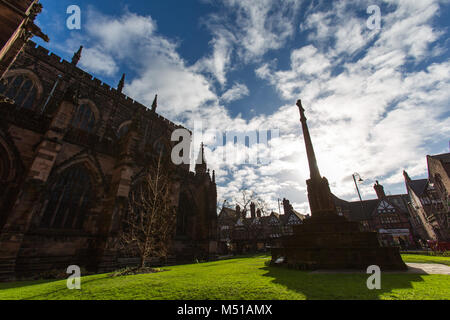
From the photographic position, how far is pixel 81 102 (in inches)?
701

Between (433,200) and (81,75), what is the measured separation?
2299 inches

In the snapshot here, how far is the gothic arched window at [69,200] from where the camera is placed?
12.2 metres

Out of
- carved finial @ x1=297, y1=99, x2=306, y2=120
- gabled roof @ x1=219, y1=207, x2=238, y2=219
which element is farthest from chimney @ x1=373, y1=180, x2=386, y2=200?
carved finial @ x1=297, y1=99, x2=306, y2=120

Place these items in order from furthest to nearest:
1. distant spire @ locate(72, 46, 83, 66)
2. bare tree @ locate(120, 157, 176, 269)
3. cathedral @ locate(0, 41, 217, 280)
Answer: distant spire @ locate(72, 46, 83, 66) < bare tree @ locate(120, 157, 176, 269) < cathedral @ locate(0, 41, 217, 280)

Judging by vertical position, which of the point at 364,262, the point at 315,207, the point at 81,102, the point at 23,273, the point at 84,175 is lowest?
the point at 23,273

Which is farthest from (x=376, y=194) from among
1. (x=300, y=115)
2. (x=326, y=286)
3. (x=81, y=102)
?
(x=81, y=102)

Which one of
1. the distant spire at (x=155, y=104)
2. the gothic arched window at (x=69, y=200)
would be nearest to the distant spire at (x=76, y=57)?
the distant spire at (x=155, y=104)

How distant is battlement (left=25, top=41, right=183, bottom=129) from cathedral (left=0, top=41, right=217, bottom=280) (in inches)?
3.4

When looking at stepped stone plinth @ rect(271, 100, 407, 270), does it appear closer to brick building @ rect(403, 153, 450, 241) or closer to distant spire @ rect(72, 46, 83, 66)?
distant spire @ rect(72, 46, 83, 66)

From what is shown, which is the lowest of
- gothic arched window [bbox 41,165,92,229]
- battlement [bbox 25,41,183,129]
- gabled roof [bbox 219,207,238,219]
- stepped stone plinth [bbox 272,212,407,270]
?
stepped stone plinth [bbox 272,212,407,270]

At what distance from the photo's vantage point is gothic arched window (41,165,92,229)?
12156 mm

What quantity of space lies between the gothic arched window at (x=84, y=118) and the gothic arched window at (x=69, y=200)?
566 cm
